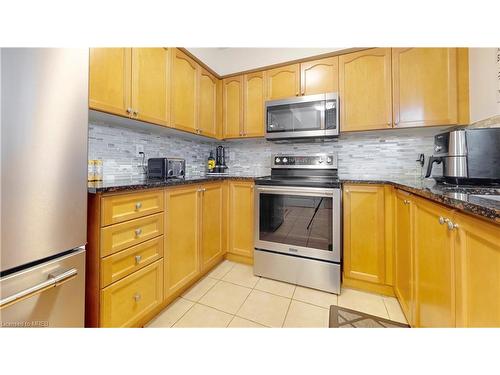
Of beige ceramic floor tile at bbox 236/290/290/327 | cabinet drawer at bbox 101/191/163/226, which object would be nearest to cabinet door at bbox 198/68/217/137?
cabinet drawer at bbox 101/191/163/226

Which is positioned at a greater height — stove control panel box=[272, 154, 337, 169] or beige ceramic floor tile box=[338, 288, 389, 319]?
stove control panel box=[272, 154, 337, 169]

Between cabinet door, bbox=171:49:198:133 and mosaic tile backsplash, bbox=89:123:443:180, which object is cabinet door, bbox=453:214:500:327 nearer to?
mosaic tile backsplash, bbox=89:123:443:180

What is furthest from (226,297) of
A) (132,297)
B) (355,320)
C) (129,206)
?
(129,206)

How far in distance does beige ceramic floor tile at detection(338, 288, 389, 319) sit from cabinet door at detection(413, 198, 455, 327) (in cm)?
37

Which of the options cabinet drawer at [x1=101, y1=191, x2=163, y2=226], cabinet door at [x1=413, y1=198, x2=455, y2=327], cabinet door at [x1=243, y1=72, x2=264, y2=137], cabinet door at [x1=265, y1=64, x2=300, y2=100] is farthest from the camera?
cabinet door at [x1=243, y1=72, x2=264, y2=137]

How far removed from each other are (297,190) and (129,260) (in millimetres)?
1332

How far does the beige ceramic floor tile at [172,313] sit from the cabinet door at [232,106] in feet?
5.73

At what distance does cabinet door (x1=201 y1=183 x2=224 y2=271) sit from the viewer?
180 centimetres

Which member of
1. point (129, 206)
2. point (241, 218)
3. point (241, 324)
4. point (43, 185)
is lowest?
point (241, 324)

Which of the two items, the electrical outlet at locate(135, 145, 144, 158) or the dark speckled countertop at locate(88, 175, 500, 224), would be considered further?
the electrical outlet at locate(135, 145, 144, 158)

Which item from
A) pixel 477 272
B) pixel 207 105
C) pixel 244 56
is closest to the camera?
pixel 477 272

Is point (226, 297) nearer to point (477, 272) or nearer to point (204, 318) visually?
point (204, 318)

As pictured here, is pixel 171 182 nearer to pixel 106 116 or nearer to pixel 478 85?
pixel 106 116

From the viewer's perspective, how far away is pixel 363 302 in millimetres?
1529
